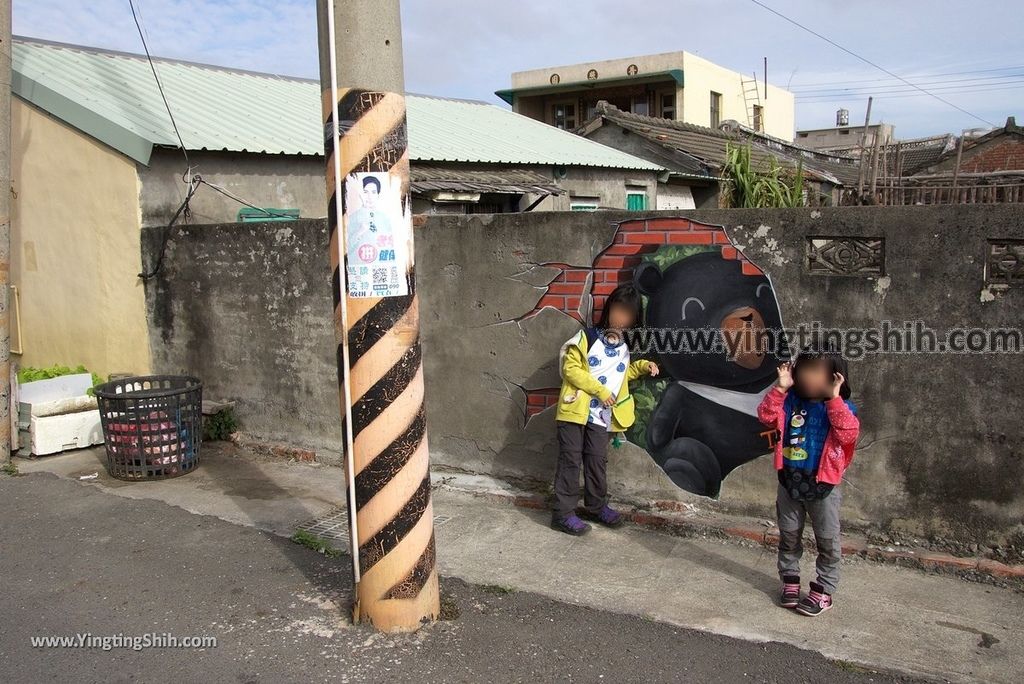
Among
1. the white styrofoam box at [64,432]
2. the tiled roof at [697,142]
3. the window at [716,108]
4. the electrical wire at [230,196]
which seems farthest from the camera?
the window at [716,108]

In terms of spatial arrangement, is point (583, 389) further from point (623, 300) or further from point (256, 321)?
point (256, 321)

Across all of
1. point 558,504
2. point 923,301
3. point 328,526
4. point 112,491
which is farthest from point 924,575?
point 112,491

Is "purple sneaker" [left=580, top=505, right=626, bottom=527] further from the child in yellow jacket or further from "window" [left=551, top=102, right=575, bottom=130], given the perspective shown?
"window" [left=551, top=102, right=575, bottom=130]

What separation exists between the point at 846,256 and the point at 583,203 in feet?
32.9

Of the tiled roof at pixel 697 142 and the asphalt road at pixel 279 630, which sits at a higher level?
the tiled roof at pixel 697 142

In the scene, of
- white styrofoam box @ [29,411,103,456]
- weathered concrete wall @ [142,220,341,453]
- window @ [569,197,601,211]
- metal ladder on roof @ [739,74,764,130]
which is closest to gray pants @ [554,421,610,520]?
weathered concrete wall @ [142,220,341,453]

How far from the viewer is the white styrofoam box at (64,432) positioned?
7.55 meters

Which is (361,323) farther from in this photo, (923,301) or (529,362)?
(923,301)

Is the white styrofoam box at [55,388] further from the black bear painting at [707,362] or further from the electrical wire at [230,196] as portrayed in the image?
the black bear painting at [707,362]

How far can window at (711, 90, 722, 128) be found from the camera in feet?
113

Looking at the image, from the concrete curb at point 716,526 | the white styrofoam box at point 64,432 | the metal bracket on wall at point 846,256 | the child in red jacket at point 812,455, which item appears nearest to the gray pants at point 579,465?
the concrete curb at point 716,526

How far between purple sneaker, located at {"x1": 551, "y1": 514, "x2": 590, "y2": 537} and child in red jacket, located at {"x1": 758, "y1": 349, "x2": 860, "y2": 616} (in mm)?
1378

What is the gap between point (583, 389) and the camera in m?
5.20

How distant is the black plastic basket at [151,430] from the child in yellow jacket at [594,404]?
334 centimetres
